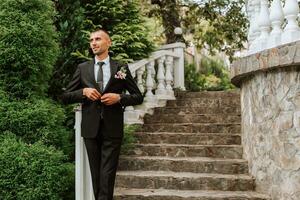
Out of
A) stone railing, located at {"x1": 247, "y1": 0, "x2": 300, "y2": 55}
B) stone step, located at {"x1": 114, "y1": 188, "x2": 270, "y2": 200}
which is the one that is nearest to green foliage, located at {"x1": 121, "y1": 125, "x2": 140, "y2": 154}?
stone step, located at {"x1": 114, "y1": 188, "x2": 270, "y2": 200}

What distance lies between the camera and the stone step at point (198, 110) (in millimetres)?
6250

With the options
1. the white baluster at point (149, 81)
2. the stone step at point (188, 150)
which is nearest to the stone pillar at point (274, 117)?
the stone step at point (188, 150)

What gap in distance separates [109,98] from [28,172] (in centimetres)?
109

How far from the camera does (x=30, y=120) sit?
12.4 ft

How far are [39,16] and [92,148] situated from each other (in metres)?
1.57

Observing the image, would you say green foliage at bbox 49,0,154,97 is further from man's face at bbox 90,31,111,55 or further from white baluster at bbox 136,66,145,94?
man's face at bbox 90,31,111,55

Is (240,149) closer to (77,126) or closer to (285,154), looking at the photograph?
(285,154)

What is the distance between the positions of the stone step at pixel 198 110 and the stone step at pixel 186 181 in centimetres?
184

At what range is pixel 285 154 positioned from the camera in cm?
357

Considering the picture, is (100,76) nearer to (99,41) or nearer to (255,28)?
(99,41)

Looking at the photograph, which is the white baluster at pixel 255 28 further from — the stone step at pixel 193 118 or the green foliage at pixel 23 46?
the green foliage at pixel 23 46

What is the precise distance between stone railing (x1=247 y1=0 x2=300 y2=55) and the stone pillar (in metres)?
0.10

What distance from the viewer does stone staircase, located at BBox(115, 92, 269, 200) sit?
430cm

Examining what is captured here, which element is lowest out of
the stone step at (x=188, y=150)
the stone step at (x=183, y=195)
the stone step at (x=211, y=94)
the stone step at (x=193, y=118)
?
the stone step at (x=183, y=195)
